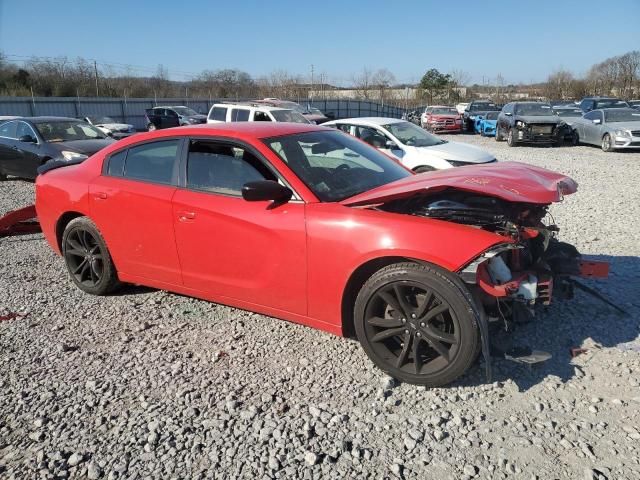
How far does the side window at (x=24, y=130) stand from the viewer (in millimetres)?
11423

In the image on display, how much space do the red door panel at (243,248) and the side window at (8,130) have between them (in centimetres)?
996

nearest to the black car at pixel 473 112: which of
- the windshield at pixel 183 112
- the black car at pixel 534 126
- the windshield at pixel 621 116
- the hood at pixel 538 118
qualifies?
the black car at pixel 534 126

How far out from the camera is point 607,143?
57.9 ft

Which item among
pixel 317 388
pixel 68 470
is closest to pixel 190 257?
pixel 317 388

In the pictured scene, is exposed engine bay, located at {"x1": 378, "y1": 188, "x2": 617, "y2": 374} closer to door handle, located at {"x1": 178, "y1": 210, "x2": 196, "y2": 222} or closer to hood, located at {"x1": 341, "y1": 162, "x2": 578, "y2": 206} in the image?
hood, located at {"x1": 341, "y1": 162, "x2": 578, "y2": 206}

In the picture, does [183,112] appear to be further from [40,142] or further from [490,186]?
[490,186]

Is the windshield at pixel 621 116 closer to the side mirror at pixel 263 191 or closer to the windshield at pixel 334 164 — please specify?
the windshield at pixel 334 164

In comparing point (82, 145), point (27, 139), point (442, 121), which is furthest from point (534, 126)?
point (27, 139)

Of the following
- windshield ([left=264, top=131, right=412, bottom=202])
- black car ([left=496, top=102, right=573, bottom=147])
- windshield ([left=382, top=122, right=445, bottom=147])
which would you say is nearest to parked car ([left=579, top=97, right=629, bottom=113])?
black car ([left=496, top=102, right=573, bottom=147])

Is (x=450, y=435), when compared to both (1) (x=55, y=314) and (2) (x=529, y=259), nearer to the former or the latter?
(2) (x=529, y=259)

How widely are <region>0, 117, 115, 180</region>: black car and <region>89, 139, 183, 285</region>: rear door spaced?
23.0 ft

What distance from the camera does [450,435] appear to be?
107 inches

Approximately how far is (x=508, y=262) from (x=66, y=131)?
36.8 ft

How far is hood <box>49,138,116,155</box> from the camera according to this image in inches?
427
